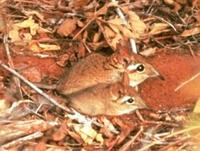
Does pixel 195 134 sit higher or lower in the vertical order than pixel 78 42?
lower

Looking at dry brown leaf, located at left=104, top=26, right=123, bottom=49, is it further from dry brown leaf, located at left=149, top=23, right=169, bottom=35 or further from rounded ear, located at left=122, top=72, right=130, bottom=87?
rounded ear, located at left=122, top=72, right=130, bottom=87


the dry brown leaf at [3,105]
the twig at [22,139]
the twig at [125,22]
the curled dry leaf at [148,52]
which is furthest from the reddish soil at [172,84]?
the dry brown leaf at [3,105]

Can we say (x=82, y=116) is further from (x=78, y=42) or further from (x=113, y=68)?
(x=78, y=42)

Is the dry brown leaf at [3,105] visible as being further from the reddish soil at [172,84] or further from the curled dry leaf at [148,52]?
the curled dry leaf at [148,52]

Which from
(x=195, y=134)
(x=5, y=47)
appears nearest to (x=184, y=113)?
(x=195, y=134)

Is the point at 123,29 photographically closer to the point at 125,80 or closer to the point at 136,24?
the point at 136,24
